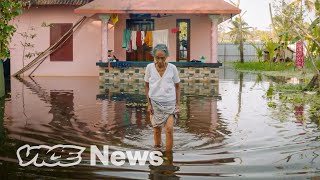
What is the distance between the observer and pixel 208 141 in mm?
6980

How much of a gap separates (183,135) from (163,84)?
5.51 ft

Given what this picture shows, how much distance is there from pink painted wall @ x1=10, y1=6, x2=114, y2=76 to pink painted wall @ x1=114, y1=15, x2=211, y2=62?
0.98m

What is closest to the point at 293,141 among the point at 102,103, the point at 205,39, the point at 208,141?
the point at 208,141

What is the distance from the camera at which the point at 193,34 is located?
22.0 meters

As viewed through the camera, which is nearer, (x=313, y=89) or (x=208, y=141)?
(x=208, y=141)

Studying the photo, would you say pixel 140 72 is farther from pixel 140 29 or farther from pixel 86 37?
pixel 86 37

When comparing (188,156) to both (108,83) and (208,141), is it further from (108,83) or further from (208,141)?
(108,83)

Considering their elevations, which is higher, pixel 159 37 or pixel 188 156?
pixel 159 37

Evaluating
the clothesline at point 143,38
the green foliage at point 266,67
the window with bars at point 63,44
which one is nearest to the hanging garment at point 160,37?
the clothesline at point 143,38

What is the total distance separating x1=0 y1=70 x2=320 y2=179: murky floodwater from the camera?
5.23 m

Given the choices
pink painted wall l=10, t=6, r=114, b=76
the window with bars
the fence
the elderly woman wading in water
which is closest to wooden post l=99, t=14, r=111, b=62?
pink painted wall l=10, t=6, r=114, b=76

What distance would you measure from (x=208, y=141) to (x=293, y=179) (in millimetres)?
2213

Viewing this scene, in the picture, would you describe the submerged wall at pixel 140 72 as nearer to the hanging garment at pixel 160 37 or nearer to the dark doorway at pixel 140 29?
the hanging garment at pixel 160 37

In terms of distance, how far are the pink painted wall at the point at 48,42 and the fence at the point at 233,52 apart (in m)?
19.3
